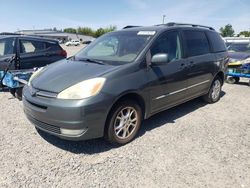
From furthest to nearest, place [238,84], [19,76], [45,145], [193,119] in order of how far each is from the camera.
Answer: [238,84], [19,76], [193,119], [45,145]

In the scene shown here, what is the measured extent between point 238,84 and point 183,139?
6.11 meters

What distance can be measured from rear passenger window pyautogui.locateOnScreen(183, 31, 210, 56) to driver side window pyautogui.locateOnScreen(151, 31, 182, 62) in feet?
1.04

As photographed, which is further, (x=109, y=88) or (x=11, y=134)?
(x=11, y=134)

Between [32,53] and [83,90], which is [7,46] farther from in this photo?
[83,90]

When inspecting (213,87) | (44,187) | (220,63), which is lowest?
(44,187)

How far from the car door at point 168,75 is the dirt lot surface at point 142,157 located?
521 millimetres

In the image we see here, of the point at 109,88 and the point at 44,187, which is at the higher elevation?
the point at 109,88

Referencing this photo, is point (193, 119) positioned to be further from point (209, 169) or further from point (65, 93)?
point (65, 93)

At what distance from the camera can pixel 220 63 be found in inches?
238

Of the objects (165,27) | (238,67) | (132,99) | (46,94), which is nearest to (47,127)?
(46,94)

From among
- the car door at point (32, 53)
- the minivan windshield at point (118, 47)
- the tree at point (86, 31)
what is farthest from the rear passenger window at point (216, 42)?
the tree at point (86, 31)

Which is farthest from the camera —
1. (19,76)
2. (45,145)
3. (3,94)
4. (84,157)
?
(3,94)

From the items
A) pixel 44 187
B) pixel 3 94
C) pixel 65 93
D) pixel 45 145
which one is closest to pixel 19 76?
pixel 3 94

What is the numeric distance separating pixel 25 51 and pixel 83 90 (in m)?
4.74
